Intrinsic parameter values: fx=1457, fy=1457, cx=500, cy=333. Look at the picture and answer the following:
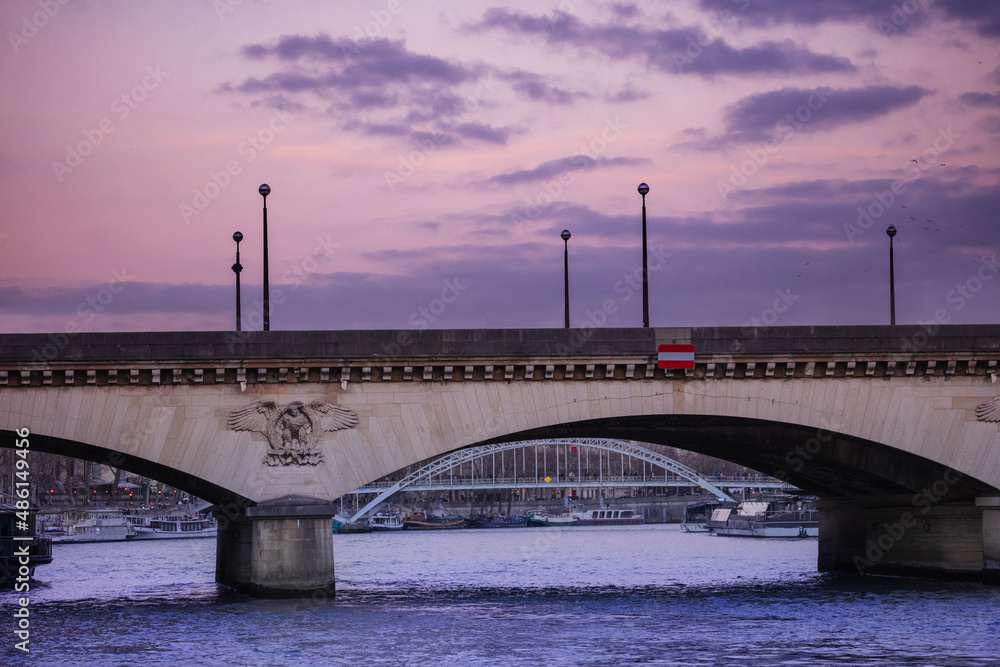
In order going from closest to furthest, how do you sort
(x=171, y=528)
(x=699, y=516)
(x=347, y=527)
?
(x=171, y=528) < (x=347, y=527) < (x=699, y=516)

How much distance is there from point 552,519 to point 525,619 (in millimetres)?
122272

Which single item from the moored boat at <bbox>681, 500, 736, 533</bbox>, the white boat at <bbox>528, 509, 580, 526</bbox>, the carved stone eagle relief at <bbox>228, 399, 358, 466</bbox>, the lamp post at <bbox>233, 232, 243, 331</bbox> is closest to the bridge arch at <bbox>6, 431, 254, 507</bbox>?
the carved stone eagle relief at <bbox>228, 399, 358, 466</bbox>

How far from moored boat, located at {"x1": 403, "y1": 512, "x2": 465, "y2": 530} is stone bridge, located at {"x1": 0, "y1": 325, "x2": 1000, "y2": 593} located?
11087cm

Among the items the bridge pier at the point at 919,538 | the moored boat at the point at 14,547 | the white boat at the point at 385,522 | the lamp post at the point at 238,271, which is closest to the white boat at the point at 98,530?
the white boat at the point at 385,522

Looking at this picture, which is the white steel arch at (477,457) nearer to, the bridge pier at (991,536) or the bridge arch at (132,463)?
the bridge arch at (132,463)

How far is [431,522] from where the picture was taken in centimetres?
16088

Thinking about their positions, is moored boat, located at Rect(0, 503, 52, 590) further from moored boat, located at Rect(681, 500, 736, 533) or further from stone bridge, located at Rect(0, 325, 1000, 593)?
moored boat, located at Rect(681, 500, 736, 533)

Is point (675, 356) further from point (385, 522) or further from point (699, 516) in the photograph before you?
point (385, 522)

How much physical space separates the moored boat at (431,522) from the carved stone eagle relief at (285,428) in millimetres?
115236

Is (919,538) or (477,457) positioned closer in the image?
(919,538)

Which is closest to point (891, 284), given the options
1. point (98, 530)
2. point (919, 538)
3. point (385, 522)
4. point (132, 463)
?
point (919, 538)

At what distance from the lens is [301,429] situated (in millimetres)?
41906

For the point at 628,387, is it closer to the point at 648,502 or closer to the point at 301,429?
the point at 301,429

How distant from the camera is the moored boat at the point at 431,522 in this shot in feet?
516
